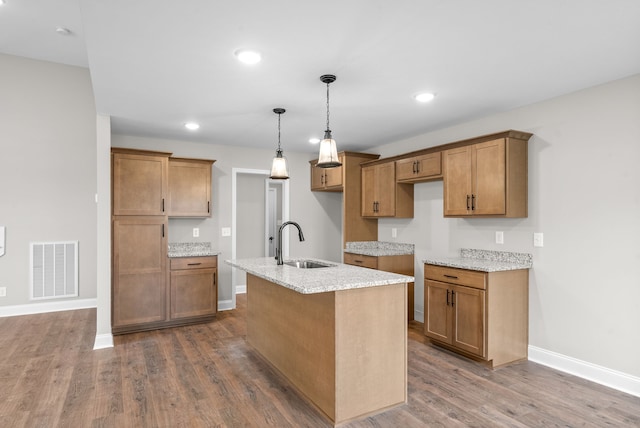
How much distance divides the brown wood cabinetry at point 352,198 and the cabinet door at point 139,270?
240 centimetres

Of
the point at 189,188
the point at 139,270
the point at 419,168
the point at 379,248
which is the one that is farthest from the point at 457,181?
the point at 139,270

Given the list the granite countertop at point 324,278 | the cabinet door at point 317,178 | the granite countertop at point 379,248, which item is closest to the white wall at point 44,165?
the cabinet door at point 317,178

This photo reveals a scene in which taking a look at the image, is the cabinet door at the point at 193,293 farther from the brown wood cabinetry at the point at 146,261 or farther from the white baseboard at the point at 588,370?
the white baseboard at the point at 588,370

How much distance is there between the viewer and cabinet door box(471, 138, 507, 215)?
348 cm

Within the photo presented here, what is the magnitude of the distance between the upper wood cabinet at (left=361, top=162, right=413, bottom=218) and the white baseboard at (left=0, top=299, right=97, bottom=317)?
169 inches

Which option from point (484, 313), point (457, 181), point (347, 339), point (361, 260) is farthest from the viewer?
point (361, 260)

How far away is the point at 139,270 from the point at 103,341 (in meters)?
0.85

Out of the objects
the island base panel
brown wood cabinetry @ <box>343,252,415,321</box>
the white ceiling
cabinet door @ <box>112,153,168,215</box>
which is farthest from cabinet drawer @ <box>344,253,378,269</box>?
cabinet door @ <box>112,153,168,215</box>

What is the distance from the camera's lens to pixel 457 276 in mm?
3588

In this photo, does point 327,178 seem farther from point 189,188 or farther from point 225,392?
point 225,392

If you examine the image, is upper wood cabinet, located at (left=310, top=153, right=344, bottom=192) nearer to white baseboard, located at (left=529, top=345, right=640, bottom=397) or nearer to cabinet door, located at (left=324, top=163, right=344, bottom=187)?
cabinet door, located at (left=324, top=163, right=344, bottom=187)

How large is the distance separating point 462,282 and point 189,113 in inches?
126

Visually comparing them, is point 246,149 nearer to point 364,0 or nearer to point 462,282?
point 462,282

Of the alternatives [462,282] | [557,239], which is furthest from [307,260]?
[557,239]
